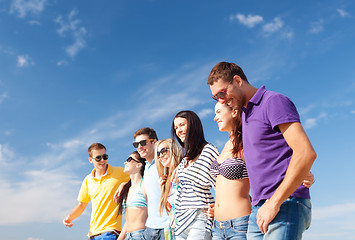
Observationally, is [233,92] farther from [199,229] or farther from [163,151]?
[163,151]

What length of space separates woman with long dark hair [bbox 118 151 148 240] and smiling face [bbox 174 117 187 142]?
2.52 m

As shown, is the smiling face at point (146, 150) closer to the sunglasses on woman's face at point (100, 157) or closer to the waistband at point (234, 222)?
the sunglasses on woman's face at point (100, 157)

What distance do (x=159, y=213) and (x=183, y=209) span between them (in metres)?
1.78

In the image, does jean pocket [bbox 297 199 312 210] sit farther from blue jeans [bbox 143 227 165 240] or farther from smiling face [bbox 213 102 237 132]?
blue jeans [bbox 143 227 165 240]

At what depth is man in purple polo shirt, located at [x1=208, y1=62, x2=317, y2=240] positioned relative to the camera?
11.0ft

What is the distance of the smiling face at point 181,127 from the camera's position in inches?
256

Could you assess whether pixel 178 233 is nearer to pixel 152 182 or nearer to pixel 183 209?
pixel 183 209

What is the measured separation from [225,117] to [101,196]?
5.86m

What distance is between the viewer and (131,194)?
29.0 ft

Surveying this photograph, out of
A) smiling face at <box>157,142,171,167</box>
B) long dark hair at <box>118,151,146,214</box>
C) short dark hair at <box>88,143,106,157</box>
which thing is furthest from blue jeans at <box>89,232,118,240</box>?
smiling face at <box>157,142,171,167</box>

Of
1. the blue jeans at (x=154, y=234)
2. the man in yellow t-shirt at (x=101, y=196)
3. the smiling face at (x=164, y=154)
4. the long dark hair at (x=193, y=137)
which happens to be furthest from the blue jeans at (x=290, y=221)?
the man in yellow t-shirt at (x=101, y=196)

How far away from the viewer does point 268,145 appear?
3.63 m

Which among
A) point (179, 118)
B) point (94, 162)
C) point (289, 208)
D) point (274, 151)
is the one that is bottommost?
point (289, 208)

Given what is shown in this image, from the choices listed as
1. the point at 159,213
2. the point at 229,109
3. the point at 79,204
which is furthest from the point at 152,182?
the point at 79,204
